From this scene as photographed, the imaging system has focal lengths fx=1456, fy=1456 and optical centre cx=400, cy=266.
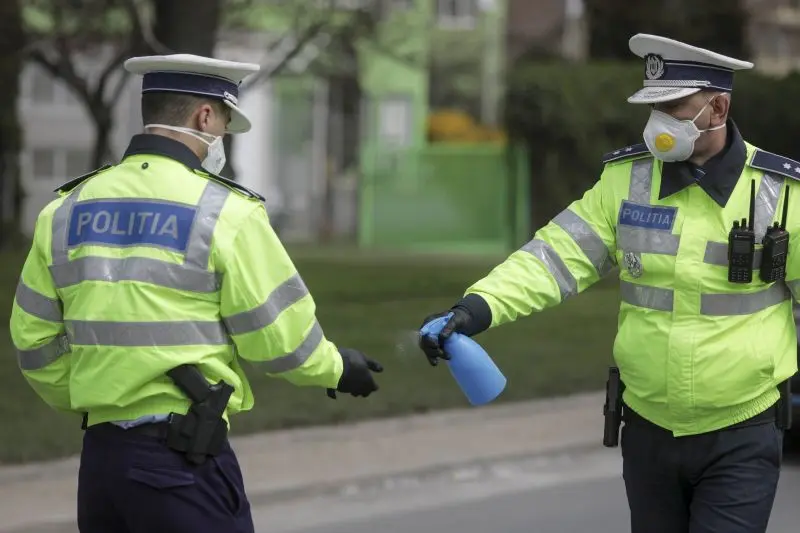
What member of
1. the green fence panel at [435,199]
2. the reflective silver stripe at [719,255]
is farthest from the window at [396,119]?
the reflective silver stripe at [719,255]

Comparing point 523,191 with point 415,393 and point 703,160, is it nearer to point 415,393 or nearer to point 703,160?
point 415,393

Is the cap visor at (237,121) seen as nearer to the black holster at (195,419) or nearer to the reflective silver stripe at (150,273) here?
the reflective silver stripe at (150,273)

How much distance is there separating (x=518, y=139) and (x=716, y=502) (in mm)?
21387

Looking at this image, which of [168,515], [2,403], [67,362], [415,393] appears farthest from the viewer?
[415,393]

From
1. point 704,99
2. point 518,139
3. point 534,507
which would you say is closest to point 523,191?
point 518,139

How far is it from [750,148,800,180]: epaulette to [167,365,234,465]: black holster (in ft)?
5.45

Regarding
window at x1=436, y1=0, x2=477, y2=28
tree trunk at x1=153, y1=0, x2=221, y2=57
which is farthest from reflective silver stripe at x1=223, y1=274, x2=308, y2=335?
window at x1=436, y1=0, x2=477, y2=28

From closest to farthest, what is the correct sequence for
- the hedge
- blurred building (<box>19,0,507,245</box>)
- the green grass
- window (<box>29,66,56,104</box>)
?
the green grass
the hedge
blurred building (<box>19,0,507,245</box>)
window (<box>29,66,56,104</box>)

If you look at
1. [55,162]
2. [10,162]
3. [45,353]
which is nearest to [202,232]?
[45,353]

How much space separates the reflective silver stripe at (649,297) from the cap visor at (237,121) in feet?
3.87

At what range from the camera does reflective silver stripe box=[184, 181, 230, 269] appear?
359 cm

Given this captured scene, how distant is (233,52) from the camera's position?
110ft

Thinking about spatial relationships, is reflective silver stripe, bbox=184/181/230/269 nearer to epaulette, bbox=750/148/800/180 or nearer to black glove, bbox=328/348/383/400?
black glove, bbox=328/348/383/400

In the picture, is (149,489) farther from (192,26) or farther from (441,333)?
A: (192,26)
